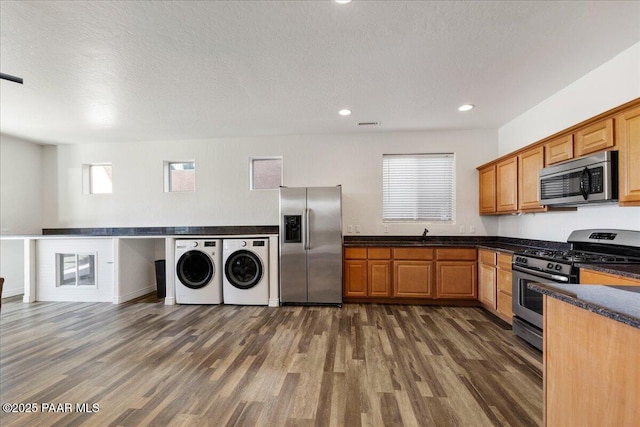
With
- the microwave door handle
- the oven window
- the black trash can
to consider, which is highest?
the microwave door handle

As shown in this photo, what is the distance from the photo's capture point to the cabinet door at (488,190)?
3916 millimetres

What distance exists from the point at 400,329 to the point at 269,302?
1.95 meters

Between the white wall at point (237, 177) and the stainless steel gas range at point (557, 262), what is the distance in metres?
1.60

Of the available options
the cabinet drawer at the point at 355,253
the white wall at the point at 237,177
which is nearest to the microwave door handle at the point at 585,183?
the white wall at the point at 237,177

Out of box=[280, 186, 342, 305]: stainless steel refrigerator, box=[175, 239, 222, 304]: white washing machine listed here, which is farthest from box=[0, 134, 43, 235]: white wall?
box=[280, 186, 342, 305]: stainless steel refrigerator

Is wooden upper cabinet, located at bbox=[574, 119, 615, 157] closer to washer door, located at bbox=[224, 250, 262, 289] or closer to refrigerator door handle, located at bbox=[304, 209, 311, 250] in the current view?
refrigerator door handle, located at bbox=[304, 209, 311, 250]

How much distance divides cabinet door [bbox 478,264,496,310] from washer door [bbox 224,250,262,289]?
126 inches

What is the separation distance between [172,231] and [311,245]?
8.94 feet

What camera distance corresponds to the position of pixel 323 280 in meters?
4.03

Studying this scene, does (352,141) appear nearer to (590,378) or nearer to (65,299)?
(590,378)

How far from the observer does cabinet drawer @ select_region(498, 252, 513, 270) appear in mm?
3156

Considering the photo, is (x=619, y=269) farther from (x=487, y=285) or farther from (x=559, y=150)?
(x=487, y=285)

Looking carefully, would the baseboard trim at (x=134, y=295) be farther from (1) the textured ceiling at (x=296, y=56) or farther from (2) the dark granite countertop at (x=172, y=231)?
(1) the textured ceiling at (x=296, y=56)

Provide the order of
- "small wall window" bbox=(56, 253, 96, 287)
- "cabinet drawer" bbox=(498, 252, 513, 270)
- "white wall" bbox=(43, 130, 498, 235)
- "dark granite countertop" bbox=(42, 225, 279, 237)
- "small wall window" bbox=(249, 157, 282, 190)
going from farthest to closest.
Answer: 1. "small wall window" bbox=(249, 157, 282, 190)
2. "dark granite countertop" bbox=(42, 225, 279, 237)
3. "white wall" bbox=(43, 130, 498, 235)
4. "small wall window" bbox=(56, 253, 96, 287)
5. "cabinet drawer" bbox=(498, 252, 513, 270)
